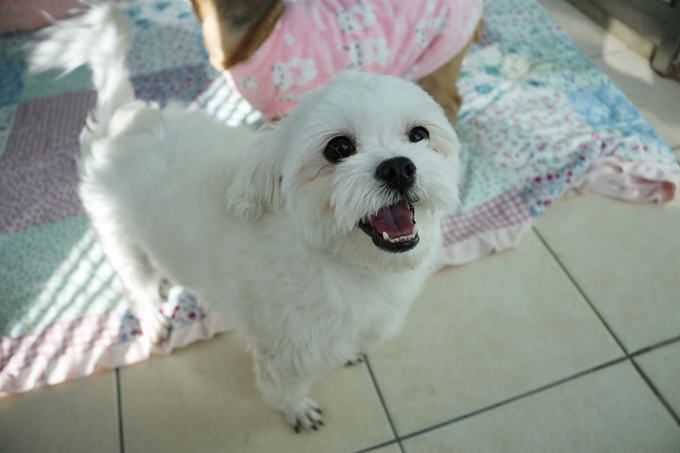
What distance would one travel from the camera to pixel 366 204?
83 cm

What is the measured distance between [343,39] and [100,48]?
747mm

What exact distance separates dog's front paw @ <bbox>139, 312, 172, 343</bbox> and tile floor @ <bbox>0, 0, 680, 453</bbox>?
0.07m

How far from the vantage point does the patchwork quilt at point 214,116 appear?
1531 mm

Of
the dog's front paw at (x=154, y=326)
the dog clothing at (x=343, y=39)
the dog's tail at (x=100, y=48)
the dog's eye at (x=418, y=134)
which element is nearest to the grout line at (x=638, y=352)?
the dog clothing at (x=343, y=39)

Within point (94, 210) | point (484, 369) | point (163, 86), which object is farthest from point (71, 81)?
point (484, 369)

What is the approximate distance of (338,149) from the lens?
0.91 m

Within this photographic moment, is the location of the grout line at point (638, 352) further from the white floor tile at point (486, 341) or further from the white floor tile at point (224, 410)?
the white floor tile at point (224, 410)

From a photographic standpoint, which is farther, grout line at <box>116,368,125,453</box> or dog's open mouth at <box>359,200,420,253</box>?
grout line at <box>116,368,125,453</box>

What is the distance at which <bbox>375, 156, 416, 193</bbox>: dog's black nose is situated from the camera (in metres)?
0.84

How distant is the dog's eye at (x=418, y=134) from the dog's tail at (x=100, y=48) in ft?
2.64

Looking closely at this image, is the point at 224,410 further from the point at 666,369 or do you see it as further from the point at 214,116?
the point at 666,369

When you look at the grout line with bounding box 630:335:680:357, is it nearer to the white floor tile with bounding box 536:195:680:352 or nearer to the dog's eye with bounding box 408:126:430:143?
the white floor tile with bounding box 536:195:680:352

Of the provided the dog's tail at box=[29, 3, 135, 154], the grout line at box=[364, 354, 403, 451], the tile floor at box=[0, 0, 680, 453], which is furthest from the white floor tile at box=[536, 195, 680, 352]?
the dog's tail at box=[29, 3, 135, 154]

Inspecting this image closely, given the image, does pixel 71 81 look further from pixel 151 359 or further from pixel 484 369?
pixel 484 369
